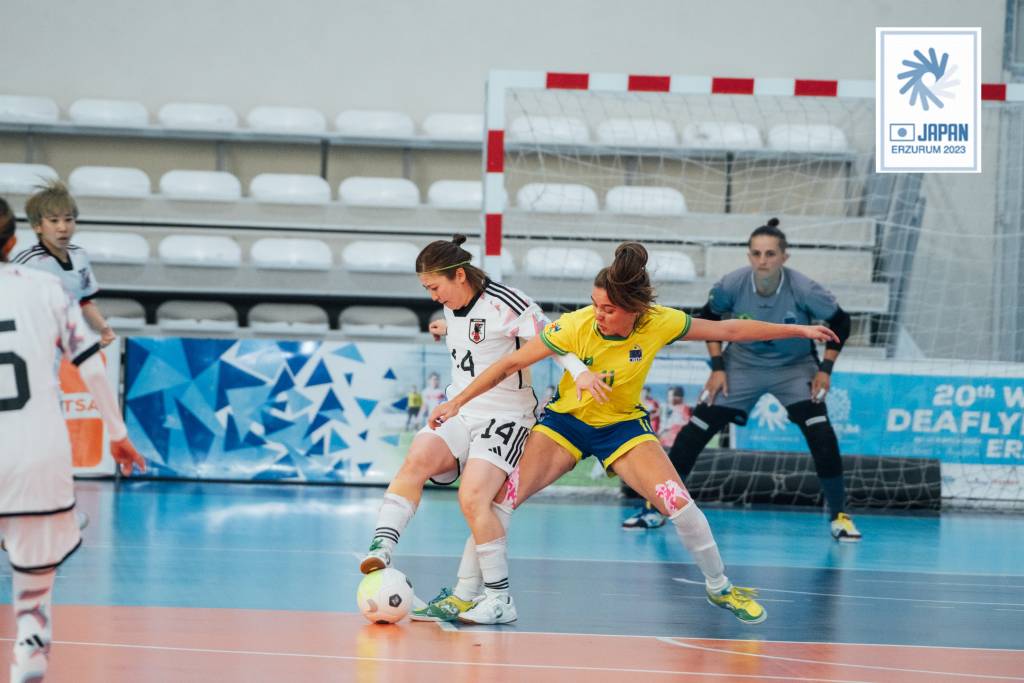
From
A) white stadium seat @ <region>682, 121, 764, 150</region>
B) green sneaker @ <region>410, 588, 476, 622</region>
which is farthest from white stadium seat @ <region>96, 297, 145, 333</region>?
green sneaker @ <region>410, 588, 476, 622</region>

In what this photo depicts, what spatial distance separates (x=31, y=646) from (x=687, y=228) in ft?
34.3

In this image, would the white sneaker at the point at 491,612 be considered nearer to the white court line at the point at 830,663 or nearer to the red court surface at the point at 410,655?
the red court surface at the point at 410,655

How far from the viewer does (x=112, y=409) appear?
11.6 ft

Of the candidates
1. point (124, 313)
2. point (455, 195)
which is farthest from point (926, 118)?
point (124, 313)

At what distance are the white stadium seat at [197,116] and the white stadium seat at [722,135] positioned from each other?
5.37m

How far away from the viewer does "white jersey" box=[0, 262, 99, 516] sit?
331 cm

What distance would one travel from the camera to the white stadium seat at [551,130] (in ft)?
42.3

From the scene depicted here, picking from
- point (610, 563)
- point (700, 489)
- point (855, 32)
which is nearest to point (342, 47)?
point (855, 32)

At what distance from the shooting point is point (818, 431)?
320 inches

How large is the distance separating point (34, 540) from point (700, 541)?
9.57 feet

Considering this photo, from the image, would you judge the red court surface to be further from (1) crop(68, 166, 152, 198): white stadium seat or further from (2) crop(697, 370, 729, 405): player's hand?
(1) crop(68, 166, 152, 198): white stadium seat

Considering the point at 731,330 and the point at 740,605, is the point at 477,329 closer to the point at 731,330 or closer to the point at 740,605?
the point at 731,330

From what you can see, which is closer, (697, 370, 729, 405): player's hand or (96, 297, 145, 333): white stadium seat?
(697, 370, 729, 405): player's hand

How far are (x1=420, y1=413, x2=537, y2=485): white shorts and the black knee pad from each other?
3.26 metres
